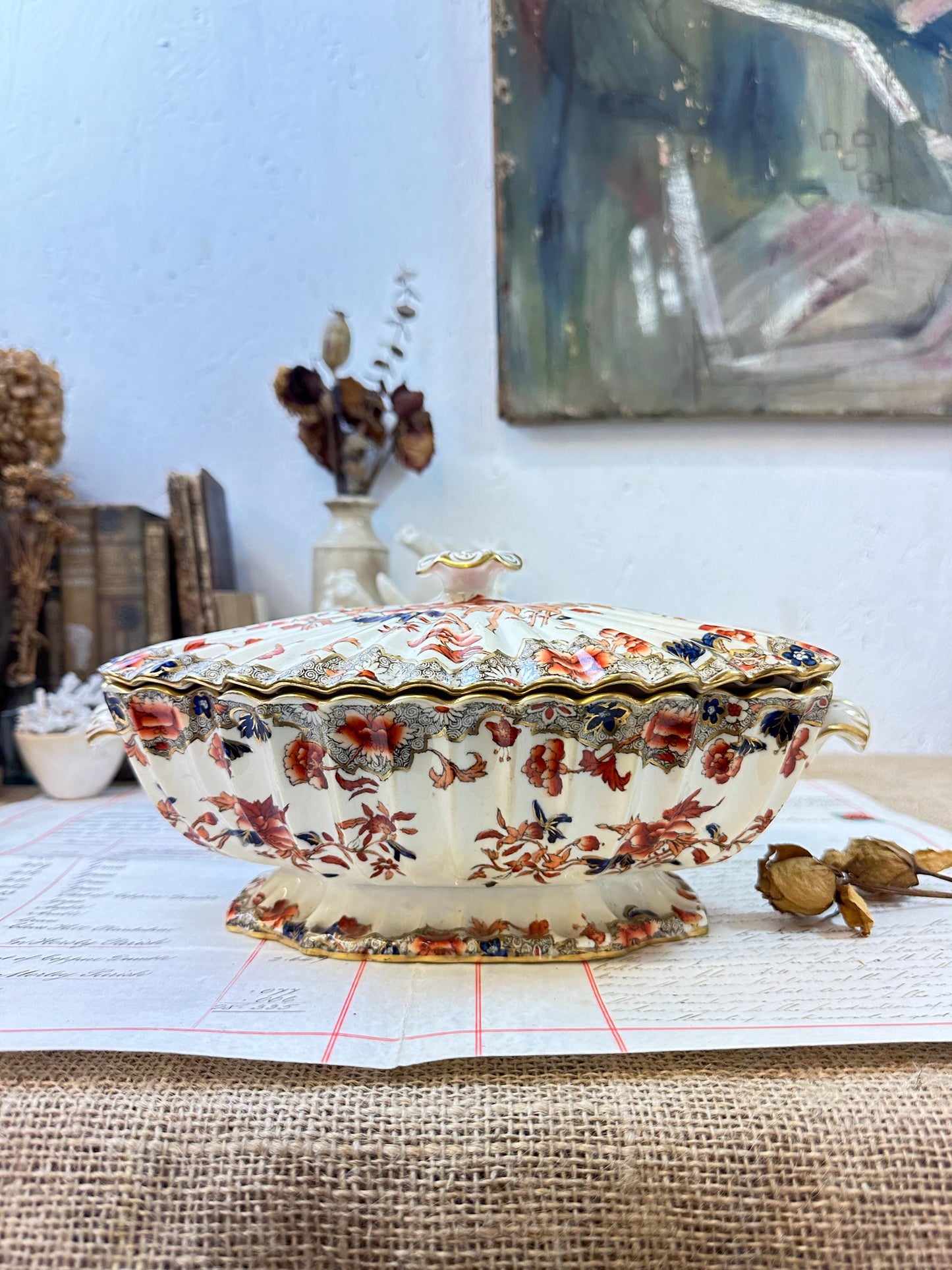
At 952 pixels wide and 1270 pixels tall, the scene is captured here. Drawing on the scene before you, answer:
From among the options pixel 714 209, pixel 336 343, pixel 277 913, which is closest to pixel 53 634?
pixel 336 343

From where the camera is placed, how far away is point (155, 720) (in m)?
0.38

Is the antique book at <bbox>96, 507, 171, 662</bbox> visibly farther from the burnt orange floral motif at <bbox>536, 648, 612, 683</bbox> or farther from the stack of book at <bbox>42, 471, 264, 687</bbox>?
the burnt orange floral motif at <bbox>536, 648, 612, 683</bbox>

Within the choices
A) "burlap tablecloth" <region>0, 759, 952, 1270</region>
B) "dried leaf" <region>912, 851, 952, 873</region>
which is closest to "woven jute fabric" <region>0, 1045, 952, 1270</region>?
"burlap tablecloth" <region>0, 759, 952, 1270</region>

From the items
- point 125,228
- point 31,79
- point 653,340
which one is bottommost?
point 653,340

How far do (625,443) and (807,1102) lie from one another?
2.64ft

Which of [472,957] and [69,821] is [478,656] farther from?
[69,821]

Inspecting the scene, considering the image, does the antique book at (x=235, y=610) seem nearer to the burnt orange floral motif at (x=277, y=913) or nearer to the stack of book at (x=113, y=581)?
the stack of book at (x=113, y=581)

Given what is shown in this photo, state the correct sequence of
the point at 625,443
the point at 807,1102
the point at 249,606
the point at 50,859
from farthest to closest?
the point at 625,443 → the point at 249,606 → the point at 50,859 → the point at 807,1102

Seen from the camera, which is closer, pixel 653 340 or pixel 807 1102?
pixel 807 1102

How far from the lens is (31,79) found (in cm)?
99

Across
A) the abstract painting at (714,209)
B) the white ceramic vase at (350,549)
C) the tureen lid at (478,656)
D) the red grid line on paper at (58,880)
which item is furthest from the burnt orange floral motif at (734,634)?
the abstract painting at (714,209)

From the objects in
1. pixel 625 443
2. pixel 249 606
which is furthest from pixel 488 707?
pixel 625 443

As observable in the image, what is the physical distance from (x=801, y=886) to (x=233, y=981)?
0.30 m

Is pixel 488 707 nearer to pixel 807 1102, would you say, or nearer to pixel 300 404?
pixel 807 1102
